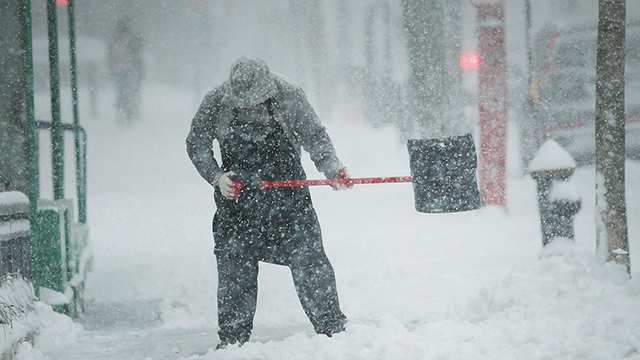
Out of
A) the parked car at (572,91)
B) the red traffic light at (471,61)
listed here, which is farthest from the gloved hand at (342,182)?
the parked car at (572,91)

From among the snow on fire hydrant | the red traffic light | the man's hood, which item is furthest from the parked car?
the man's hood

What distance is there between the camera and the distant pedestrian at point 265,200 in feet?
14.6

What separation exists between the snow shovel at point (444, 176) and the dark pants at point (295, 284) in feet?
1.85

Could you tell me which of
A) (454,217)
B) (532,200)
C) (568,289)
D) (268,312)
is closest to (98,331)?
(268,312)

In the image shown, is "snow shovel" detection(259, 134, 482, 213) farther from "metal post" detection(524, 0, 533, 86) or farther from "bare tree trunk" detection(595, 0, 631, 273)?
"metal post" detection(524, 0, 533, 86)

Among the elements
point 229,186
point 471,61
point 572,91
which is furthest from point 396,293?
point 572,91

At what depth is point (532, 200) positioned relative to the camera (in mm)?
12570

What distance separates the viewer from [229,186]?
429 cm

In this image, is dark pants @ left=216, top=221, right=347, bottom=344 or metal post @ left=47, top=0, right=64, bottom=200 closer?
dark pants @ left=216, top=221, right=347, bottom=344

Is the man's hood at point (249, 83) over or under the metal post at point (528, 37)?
under

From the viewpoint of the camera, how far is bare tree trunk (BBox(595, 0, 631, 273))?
4.77 metres

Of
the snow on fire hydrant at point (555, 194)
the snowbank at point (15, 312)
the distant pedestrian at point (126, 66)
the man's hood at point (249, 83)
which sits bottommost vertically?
the snowbank at point (15, 312)

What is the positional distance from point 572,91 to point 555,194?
387 inches

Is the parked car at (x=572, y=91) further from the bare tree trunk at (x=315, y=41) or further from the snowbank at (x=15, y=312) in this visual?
the bare tree trunk at (x=315, y=41)
